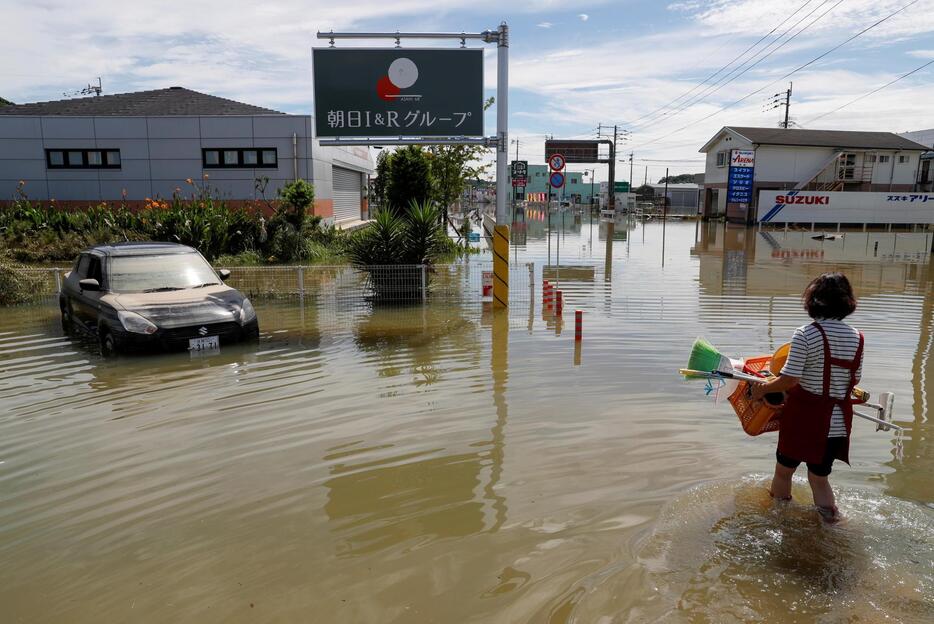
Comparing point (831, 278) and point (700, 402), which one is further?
point (700, 402)

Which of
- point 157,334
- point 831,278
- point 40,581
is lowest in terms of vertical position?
point 40,581

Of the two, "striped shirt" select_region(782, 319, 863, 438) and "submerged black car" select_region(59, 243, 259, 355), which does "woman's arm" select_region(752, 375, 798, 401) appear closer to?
"striped shirt" select_region(782, 319, 863, 438)

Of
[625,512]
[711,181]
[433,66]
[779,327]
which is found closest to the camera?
[625,512]

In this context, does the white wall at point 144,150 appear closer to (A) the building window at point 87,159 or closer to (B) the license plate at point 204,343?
(A) the building window at point 87,159

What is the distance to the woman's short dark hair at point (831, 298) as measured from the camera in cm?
384

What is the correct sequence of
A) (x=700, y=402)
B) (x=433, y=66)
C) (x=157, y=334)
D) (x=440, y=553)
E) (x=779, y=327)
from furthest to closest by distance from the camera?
(x=433, y=66), (x=779, y=327), (x=157, y=334), (x=700, y=402), (x=440, y=553)

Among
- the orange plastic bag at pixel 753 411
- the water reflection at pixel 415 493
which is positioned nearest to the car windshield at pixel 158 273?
the water reflection at pixel 415 493

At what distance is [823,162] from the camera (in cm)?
5078

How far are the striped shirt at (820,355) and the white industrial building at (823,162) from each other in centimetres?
4809

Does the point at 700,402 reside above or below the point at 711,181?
below

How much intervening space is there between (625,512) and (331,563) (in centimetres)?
198

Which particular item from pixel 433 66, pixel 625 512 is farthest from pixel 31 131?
pixel 625 512

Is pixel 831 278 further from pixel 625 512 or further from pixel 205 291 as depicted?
pixel 205 291

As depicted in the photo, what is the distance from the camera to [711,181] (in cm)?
5603
